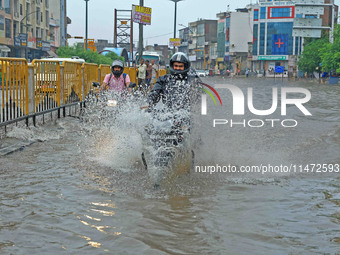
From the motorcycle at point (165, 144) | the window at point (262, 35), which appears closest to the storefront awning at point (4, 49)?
the motorcycle at point (165, 144)

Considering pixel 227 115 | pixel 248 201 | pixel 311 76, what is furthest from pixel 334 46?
pixel 248 201

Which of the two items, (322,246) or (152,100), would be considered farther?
(152,100)

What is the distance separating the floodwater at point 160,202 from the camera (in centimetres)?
427

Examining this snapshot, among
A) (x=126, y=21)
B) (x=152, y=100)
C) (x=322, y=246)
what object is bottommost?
(x=322, y=246)

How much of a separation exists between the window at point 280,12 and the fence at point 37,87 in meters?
90.5

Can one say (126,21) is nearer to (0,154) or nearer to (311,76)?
(311,76)

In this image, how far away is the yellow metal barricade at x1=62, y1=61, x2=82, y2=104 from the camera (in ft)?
45.2

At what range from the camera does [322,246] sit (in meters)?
4.25

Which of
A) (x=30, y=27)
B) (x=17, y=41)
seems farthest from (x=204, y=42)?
(x=17, y=41)

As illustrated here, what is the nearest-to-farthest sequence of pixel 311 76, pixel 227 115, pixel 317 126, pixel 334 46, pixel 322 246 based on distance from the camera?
pixel 322 246, pixel 317 126, pixel 227 115, pixel 334 46, pixel 311 76

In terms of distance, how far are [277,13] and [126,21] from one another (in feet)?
98.3

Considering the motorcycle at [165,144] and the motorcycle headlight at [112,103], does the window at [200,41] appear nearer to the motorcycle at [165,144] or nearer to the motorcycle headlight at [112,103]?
the motorcycle headlight at [112,103]

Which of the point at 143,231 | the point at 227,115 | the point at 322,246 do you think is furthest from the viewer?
the point at 227,115

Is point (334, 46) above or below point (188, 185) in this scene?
above
